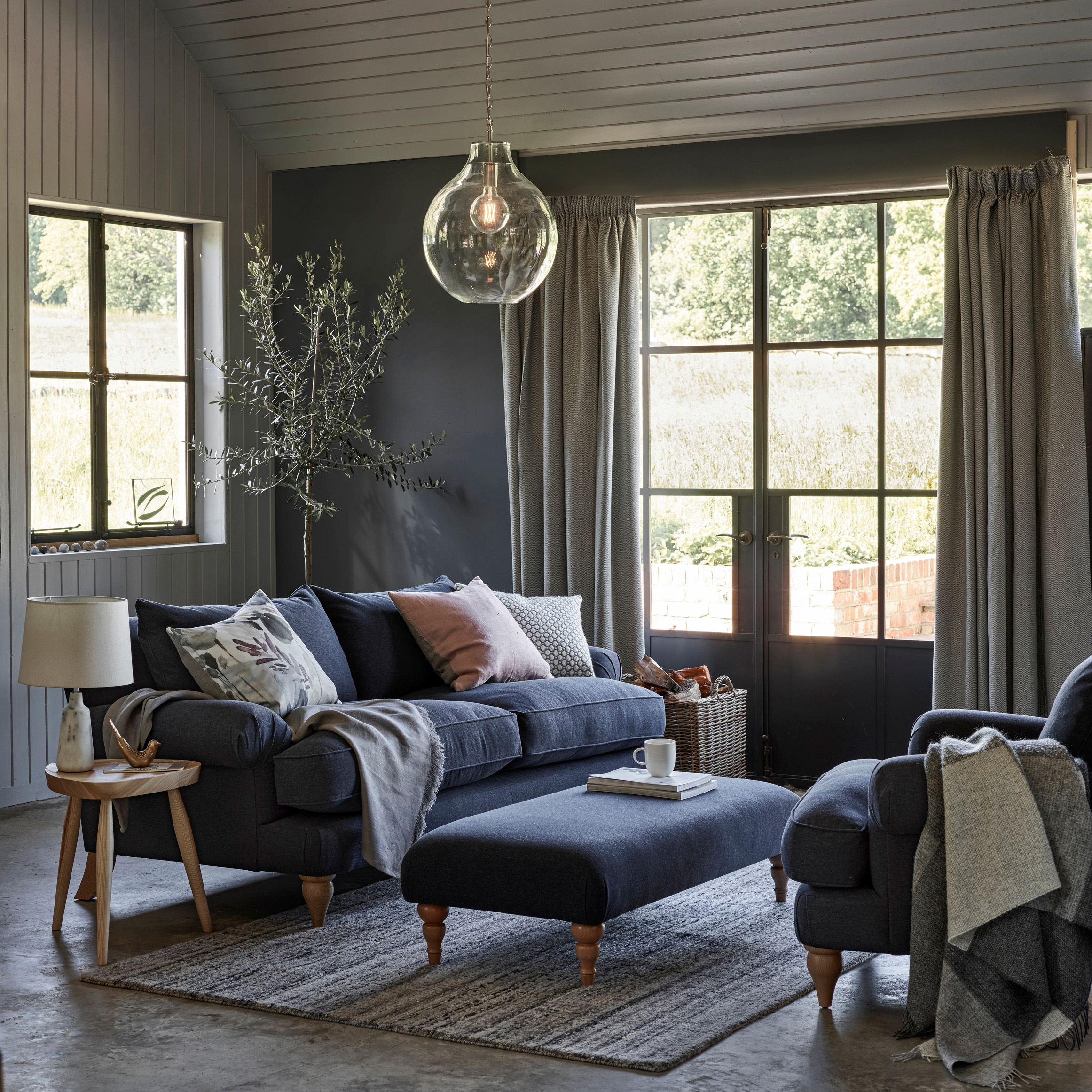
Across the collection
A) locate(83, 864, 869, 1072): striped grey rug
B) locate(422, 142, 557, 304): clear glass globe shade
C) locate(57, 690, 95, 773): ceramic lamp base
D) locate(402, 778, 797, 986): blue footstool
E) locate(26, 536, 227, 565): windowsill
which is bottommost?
locate(83, 864, 869, 1072): striped grey rug

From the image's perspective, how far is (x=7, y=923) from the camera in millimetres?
4059

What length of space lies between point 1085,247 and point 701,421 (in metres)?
1.68

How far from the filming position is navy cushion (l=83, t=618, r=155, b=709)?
429 cm

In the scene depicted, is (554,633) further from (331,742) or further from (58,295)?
(58,295)

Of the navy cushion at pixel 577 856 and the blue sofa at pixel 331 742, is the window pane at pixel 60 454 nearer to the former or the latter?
the blue sofa at pixel 331 742

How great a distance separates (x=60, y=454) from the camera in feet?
19.5

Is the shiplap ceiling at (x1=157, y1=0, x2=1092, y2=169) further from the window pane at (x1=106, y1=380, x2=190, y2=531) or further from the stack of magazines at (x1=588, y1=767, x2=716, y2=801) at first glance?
the stack of magazines at (x1=588, y1=767, x2=716, y2=801)

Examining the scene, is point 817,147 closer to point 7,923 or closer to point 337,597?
point 337,597

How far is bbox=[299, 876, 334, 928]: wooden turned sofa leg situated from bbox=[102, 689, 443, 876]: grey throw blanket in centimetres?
13

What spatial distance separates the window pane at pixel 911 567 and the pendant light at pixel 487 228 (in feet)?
8.98

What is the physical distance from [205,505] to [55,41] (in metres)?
2.08

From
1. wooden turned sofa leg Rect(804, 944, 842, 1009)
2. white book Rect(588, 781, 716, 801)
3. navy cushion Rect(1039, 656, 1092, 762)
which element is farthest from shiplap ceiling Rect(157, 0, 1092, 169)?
wooden turned sofa leg Rect(804, 944, 842, 1009)

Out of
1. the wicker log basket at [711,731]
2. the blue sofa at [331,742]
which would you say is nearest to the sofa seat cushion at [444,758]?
the blue sofa at [331,742]

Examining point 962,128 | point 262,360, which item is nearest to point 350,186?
point 262,360
